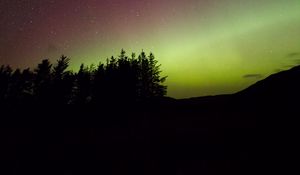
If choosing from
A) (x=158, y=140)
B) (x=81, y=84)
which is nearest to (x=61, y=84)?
(x=81, y=84)

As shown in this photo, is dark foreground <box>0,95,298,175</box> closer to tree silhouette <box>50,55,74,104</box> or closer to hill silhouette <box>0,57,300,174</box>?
hill silhouette <box>0,57,300,174</box>

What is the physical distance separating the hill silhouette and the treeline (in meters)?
13.5

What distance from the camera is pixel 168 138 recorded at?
76.4 feet

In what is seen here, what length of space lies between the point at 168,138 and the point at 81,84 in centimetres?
3979

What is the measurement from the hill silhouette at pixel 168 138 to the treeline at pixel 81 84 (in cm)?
1354

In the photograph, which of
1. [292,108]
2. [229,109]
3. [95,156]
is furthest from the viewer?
[229,109]

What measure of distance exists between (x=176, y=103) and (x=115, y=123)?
11668mm

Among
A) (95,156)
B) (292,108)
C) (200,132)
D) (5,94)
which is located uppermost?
(5,94)

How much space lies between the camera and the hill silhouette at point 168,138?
14.3 meters

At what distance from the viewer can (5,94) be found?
57375mm

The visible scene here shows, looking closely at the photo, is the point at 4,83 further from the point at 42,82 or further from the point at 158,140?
the point at 158,140

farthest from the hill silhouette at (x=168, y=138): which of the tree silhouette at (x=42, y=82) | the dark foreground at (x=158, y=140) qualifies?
the tree silhouette at (x=42, y=82)

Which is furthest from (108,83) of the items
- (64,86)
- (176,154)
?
(176,154)

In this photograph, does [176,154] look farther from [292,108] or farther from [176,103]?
[176,103]
